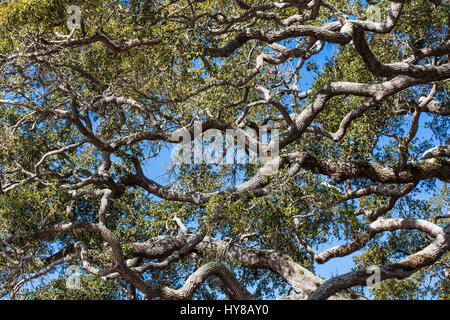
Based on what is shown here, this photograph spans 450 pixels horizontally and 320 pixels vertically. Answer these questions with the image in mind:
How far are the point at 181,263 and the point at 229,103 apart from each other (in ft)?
12.9

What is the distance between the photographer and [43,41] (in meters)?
9.66

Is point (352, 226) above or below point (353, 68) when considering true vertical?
below

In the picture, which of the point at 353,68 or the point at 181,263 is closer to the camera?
the point at 353,68

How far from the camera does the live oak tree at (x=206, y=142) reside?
929 centimetres

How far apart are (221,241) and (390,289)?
3.48 metres

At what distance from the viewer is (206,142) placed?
12.5 meters

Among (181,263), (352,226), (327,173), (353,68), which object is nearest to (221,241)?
(181,263)

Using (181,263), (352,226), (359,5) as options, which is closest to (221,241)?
(181,263)

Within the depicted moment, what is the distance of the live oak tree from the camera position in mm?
9289

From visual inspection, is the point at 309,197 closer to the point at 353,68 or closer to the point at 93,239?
the point at 353,68

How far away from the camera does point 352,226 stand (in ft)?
29.5
